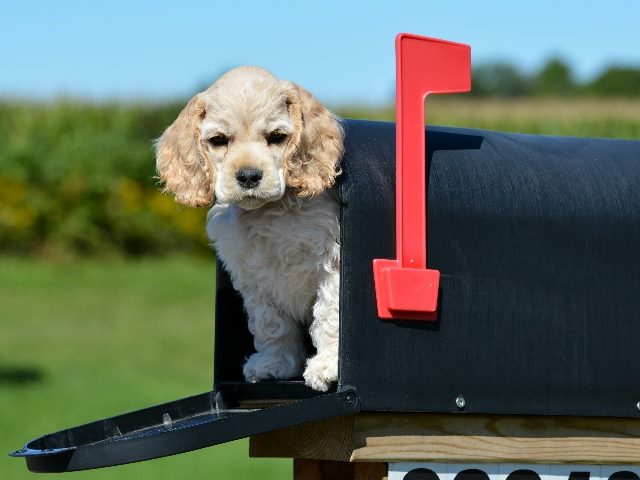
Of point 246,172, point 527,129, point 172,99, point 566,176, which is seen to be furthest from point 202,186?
point 172,99

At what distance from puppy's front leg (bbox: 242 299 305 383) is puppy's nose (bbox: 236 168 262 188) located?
26.7 inches

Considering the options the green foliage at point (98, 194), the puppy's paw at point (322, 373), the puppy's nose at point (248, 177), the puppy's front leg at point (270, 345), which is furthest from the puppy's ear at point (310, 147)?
the green foliage at point (98, 194)

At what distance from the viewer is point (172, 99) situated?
18.9 meters

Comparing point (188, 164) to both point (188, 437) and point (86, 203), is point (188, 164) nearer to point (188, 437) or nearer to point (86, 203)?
point (188, 437)

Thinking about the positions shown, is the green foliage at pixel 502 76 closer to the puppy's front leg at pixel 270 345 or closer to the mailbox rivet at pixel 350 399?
the puppy's front leg at pixel 270 345

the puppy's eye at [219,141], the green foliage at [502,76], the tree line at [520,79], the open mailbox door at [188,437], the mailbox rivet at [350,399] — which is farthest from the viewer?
the green foliage at [502,76]

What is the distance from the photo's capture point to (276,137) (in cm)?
369

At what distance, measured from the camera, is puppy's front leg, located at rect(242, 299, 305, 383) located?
13.6 ft

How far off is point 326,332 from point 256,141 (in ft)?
2.16

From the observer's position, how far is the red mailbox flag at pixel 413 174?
3555 mm

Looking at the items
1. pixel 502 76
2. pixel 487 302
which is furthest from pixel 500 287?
pixel 502 76

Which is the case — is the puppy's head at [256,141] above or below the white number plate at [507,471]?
above

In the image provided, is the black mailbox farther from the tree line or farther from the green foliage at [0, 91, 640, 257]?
the tree line

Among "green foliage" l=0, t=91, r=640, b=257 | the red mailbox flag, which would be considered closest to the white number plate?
the red mailbox flag
